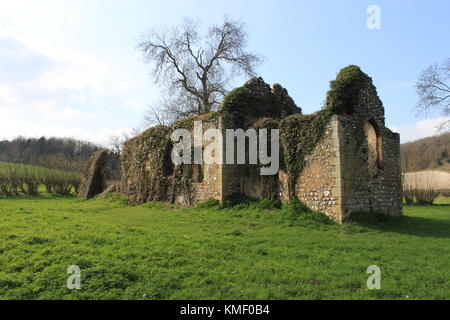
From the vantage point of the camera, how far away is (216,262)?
6.38 meters

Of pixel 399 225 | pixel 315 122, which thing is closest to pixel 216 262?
pixel 315 122

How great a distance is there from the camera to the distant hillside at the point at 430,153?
52062mm

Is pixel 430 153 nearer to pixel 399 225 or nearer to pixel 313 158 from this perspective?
pixel 399 225

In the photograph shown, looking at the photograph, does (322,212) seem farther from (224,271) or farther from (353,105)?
(224,271)

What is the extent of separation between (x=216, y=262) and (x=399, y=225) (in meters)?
8.81

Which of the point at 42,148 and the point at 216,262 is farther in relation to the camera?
the point at 42,148

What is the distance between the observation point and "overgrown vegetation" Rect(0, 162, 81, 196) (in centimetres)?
2705

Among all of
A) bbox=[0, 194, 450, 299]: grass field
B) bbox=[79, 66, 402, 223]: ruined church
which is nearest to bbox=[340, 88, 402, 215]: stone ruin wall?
bbox=[79, 66, 402, 223]: ruined church

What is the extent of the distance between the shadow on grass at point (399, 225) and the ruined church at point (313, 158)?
38 cm

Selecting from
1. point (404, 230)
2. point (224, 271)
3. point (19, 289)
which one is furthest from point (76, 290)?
point (404, 230)

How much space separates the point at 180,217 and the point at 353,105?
811cm

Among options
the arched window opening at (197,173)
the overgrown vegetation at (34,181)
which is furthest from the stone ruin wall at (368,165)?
the overgrown vegetation at (34,181)

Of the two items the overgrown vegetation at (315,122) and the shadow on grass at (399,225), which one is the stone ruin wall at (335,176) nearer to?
the overgrown vegetation at (315,122)

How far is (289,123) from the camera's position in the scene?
13.0m
